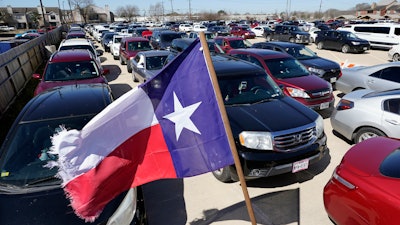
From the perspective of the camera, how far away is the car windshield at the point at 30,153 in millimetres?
3049

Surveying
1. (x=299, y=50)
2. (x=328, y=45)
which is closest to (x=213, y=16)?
(x=328, y=45)

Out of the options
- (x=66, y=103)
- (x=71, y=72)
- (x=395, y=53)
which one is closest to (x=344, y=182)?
(x=66, y=103)

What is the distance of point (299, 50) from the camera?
445 inches

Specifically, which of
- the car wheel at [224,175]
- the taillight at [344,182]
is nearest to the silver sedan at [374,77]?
the taillight at [344,182]

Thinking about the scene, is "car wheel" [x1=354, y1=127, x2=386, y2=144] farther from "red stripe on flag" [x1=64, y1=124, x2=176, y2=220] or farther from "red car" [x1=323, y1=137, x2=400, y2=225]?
"red stripe on flag" [x1=64, y1=124, x2=176, y2=220]

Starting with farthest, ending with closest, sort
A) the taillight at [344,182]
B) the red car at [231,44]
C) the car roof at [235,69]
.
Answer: the red car at [231,44] < the car roof at [235,69] < the taillight at [344,182]

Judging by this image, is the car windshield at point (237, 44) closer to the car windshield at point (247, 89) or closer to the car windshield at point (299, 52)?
the car windshield at point (299, 52)

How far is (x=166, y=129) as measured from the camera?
255 centimetres

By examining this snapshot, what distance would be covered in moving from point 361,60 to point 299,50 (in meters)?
8.21

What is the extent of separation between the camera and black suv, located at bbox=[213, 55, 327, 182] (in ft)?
13.4

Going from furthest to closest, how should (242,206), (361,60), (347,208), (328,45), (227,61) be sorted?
1. (328,45)
2. (361,60)
3. (227,61)
4. (242,206)
5. (347,208)

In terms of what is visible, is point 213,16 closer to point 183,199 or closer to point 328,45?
point 328,45

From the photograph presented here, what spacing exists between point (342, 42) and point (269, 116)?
1885 centimetres

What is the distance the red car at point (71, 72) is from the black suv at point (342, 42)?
59.8 ft
